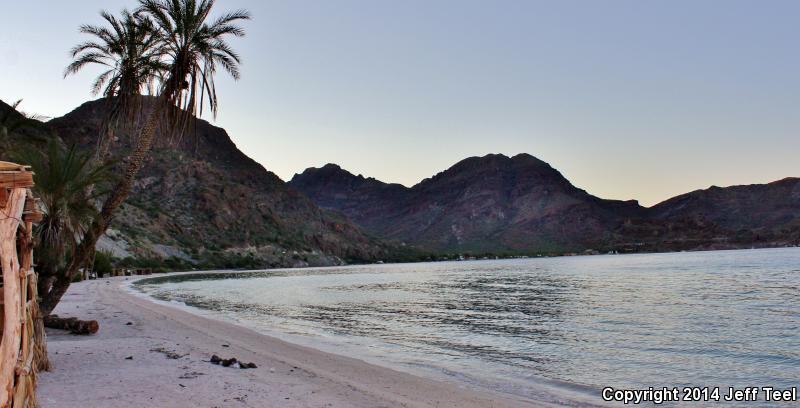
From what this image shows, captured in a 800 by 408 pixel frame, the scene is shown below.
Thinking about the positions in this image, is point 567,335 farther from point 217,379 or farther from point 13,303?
point 13,303

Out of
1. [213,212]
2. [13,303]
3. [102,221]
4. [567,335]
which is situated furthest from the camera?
[213,212]

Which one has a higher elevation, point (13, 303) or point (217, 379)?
point (13, 303)

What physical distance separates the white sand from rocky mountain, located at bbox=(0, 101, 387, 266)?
76.3 m

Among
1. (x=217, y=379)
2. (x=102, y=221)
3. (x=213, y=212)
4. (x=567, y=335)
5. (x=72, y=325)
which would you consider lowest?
(x=567, y=335)

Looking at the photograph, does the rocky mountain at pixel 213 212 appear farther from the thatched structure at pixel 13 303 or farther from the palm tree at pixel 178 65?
the thatched structure at pixel 13 303

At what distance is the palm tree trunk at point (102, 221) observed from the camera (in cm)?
1405

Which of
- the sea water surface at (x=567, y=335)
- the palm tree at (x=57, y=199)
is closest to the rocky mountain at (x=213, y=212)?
the sea water surface at (x=567, y=335)

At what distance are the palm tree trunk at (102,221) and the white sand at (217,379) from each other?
1275 mm

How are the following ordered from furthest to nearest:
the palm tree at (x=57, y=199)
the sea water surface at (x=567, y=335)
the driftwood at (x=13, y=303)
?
the palm tree at (x=57, y=199) < the sea water surface at (x=567, y=335) < the driftwood at (x=13, y=303)

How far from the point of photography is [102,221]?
14109 millimetres

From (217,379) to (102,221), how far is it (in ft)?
21.9

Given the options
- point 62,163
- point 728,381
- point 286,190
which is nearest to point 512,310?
point 728,381

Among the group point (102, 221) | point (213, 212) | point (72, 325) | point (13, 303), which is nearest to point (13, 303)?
point (13, 303)

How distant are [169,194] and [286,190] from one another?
55.2 meters
